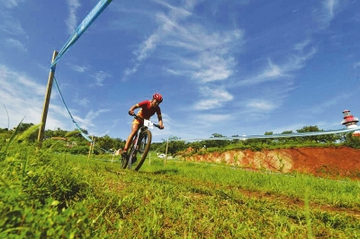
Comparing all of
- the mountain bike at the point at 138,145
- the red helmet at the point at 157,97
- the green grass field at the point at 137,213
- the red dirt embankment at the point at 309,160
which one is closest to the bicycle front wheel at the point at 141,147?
the mountain bike at the point at 138,145

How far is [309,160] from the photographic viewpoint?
23.1 m

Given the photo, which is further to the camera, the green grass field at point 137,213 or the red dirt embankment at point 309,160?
the red dirt embankment at point 309,160

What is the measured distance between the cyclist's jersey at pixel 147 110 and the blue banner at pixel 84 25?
2709mm

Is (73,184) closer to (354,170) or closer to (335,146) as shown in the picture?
(354,170)

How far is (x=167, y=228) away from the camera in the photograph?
201 centimetres

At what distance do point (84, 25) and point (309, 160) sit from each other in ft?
77.4

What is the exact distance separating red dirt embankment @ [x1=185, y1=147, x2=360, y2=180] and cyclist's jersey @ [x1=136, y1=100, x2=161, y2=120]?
14640 millimetres

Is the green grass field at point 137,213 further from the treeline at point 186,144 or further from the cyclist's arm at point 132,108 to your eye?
the cyclist's arm at point 132,108

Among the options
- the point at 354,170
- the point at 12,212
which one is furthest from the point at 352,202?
the point at 354,170

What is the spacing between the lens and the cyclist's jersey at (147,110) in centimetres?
793

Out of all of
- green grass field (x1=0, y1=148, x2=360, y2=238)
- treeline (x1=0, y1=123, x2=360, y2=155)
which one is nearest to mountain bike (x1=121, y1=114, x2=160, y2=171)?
Answer: treeline (x1=0, y1=123, x2=360, y2=155)

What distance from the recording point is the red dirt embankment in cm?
2116

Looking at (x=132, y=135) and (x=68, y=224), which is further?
(x=132, y=135)

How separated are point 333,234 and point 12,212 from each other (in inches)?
97.1
